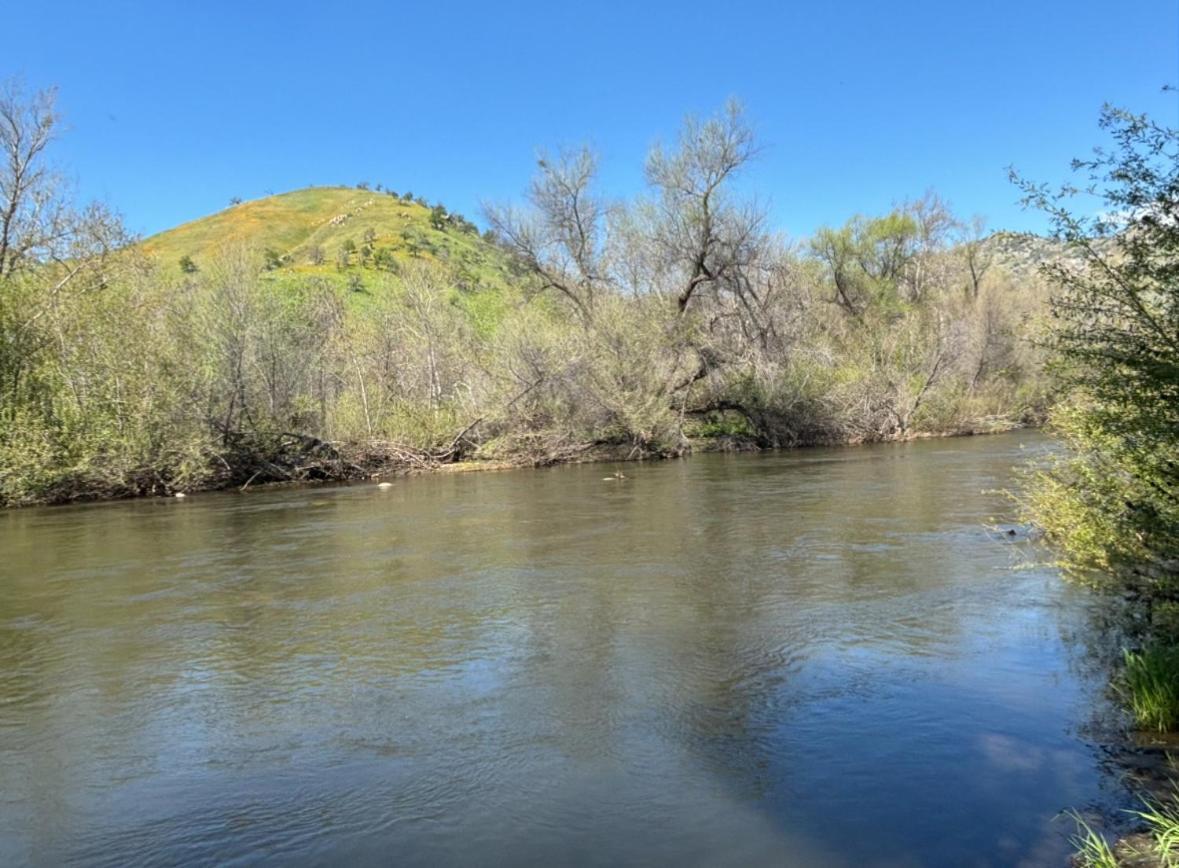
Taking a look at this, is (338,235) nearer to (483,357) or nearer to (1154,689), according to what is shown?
(483,357)

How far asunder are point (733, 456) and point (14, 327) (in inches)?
974

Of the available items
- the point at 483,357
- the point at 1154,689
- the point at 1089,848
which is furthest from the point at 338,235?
the point at 1089,848

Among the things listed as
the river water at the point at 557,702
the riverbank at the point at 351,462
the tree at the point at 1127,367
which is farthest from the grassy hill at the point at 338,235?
the tree at the point at 1127,367

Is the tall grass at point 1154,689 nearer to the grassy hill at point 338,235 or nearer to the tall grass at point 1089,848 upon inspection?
the tall grass at point 1089,848

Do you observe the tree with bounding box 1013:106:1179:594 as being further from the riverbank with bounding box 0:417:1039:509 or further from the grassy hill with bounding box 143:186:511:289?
the grassy hill with bounding box 143:186:511:289

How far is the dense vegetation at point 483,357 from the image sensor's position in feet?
82.5

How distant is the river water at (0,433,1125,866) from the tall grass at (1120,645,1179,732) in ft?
1.60

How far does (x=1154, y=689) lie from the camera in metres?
6.24

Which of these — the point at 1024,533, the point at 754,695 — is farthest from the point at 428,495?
the point at 754,695

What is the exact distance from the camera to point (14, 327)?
81.2 ft

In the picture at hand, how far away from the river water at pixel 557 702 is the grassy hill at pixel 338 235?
48679 millimetres

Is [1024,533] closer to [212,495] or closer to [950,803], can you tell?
[950,803]

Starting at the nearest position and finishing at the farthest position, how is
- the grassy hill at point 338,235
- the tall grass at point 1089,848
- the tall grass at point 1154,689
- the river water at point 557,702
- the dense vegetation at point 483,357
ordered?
the tall grass at point 1089,848, the river water at point 557,702, the tall grass at point 1154,689, the dense vegetation at point 483,357, the grassy hill at point 338,235

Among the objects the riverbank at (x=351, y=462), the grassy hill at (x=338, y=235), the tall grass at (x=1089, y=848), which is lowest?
the tall grass at (x=1089, y=848)
